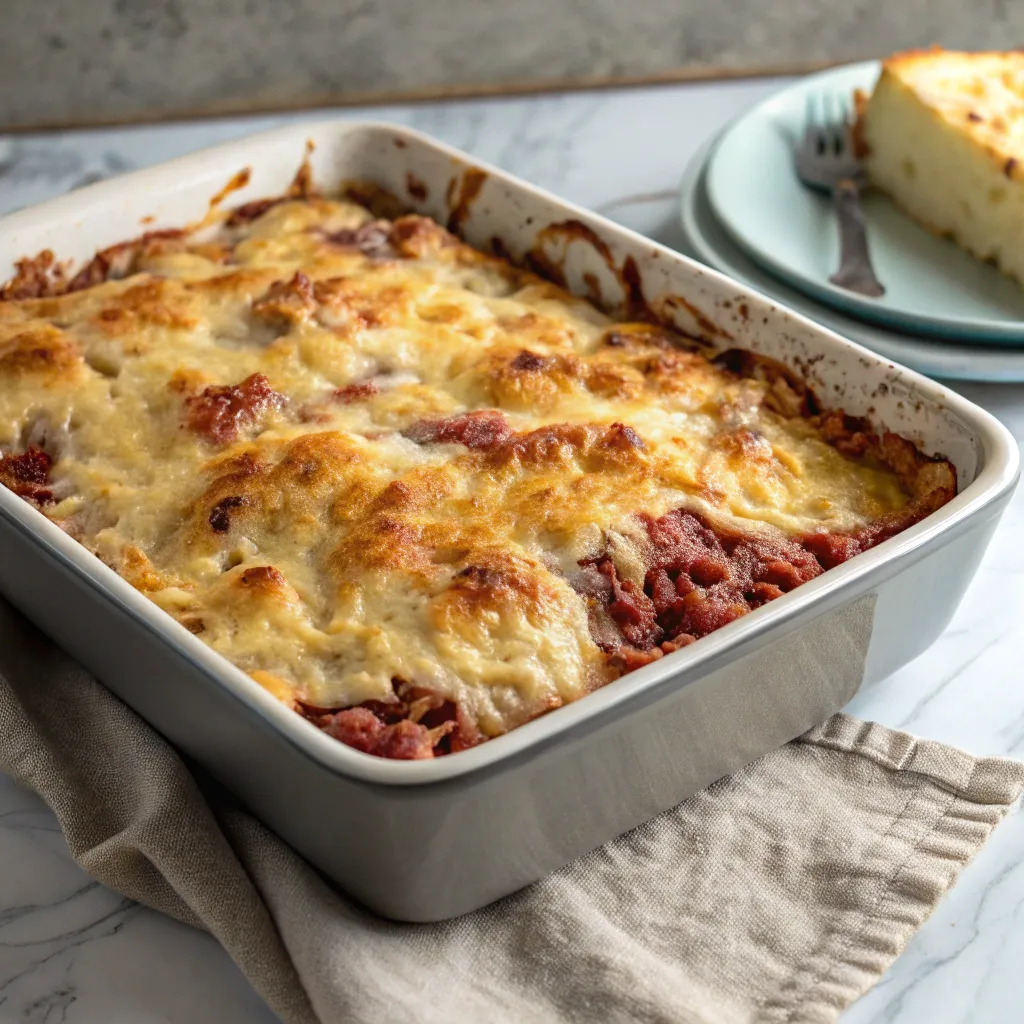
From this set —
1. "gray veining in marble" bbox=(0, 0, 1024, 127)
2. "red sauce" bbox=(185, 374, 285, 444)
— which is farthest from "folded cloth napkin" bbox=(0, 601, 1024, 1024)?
"gray veining in marble" bbox=(0, 0, 1024, 127)

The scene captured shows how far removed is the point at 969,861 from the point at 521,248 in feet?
4.67

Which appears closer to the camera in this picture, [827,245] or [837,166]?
[827,245]

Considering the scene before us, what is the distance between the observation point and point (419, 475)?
6.54 feet

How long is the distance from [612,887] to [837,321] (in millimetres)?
1402

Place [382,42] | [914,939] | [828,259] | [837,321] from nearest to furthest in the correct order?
[914,939] < [837,321] < [828,259] < [382,42]

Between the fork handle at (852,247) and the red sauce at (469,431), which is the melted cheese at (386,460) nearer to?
the red sauce at (469,431)

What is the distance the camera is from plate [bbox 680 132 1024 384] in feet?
8.52

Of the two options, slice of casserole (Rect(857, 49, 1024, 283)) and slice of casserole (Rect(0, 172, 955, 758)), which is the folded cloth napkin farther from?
slice of casserole (Rect(857, 49, 1024, 283))

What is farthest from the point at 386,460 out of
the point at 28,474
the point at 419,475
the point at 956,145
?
the point at 956,145

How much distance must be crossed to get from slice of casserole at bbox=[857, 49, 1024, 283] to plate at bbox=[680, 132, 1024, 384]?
0.41 metres

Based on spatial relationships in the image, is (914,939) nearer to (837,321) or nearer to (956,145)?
(837,321)

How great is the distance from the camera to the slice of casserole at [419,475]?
1.74 metres

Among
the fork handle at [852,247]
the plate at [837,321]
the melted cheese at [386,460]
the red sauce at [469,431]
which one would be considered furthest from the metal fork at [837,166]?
the red sauce at [469,431]

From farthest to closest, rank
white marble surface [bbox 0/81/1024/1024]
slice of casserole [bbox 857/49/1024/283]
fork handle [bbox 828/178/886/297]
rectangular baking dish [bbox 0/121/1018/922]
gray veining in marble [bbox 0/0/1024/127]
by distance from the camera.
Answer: gray veining in marble [bbox 0/0/1024/127]
slice of casserole [bbox 857/49/1024/283]
fork handle [bbox 828/178/886/297]
white marble surface [bbox 0/81/1024/1024]
rectangular baking dish [bbox 0/121/1018/922]
